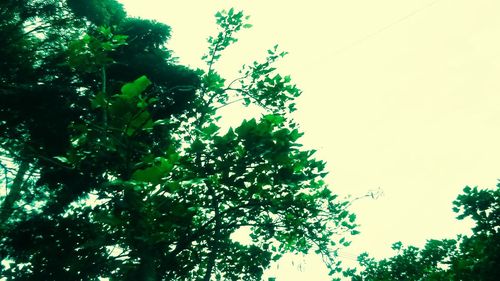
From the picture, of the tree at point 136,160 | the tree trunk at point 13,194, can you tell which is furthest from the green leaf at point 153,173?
the tree trunk at point 13,194

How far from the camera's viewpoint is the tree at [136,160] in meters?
2.91

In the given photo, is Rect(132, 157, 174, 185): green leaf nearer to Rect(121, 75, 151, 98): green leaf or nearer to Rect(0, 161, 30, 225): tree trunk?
Rect(121, 75, 151, 98): green leaf

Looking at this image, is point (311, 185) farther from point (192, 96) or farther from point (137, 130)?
point (192, 96)

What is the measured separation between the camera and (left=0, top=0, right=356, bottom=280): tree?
2.91 meters

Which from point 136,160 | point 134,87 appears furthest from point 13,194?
point 134,87

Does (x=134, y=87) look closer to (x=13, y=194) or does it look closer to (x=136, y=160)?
(x=136, y=160)

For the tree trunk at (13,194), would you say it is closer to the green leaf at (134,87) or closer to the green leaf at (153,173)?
the green leaf at (134,87)

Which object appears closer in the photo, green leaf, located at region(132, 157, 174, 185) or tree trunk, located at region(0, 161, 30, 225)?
green leaf, located at region(132, 157, 174, 185)

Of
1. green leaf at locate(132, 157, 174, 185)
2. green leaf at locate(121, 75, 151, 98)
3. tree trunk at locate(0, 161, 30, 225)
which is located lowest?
green leaf at locate(132, 157, 174, 185)

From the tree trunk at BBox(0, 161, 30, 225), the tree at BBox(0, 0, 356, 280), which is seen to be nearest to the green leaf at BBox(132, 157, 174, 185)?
the tree at BBox(0, 0, 356, 280)

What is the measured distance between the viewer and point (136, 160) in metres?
5.25

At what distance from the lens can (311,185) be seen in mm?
4648

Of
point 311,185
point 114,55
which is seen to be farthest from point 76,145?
point 114,55

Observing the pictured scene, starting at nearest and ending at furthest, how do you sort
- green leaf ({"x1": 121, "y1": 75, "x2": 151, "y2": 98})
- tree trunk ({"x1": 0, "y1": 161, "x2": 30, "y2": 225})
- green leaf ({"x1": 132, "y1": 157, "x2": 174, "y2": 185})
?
green leaf ({"x1": 132, "y1": 157, "x2": 174, "y2": 185}) < green leaf ({"x1": 121, "y1": 75, "x2": 151, "y2": 98}) < tree trunk ({"x1": 0, "y1": 161, "x2": 30, "y2": 225})
